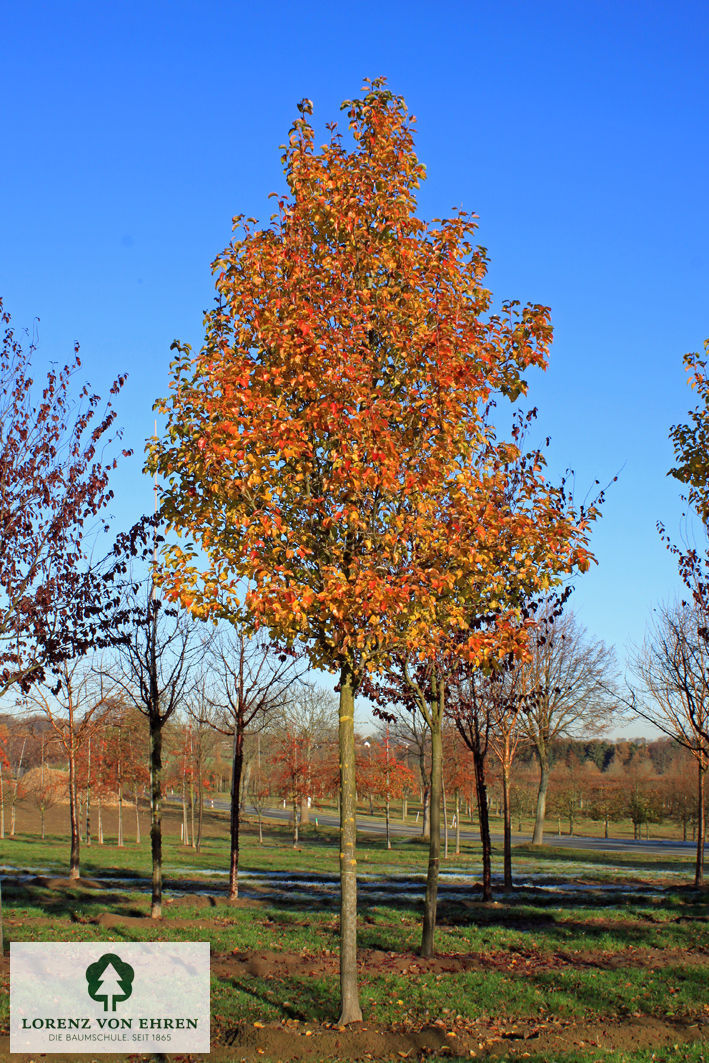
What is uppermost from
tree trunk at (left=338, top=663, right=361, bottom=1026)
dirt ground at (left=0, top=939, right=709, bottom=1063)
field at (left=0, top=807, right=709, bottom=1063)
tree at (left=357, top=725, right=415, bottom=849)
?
tree trunk at (left=338, top=663, right=361, bottom=1026)

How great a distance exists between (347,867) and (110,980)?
8.42 feet

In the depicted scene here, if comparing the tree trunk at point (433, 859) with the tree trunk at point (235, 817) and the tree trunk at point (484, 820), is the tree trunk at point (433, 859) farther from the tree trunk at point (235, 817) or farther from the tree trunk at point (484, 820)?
the tree trunk at point (235, 817)

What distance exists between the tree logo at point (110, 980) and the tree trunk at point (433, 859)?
3.91 meters

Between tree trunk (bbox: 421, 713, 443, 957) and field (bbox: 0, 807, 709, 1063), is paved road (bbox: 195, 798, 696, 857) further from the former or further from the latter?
tree trunk (bbox: 421, 713, 443, 957)

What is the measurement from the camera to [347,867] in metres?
7.77

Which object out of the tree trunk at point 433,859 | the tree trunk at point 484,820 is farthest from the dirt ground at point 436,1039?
the tree trunk at point 484,820

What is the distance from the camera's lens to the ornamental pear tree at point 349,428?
748 cm

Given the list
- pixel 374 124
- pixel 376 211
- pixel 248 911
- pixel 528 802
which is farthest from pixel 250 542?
pixel 528 802

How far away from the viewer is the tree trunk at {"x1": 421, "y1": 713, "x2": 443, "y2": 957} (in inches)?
415

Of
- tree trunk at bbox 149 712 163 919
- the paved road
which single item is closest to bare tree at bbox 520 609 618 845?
the paved road

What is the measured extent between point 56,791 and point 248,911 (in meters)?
30.5

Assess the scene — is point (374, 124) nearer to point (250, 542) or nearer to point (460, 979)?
point (250, 542)

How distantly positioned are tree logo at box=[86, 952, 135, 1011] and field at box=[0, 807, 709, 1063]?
2.65 ft

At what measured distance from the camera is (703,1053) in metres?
6.57
